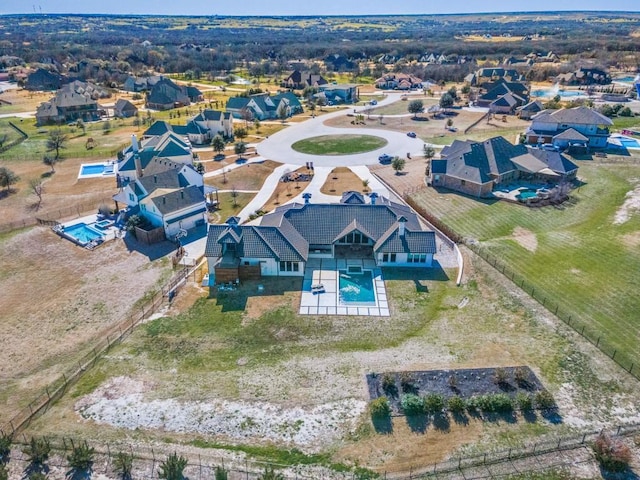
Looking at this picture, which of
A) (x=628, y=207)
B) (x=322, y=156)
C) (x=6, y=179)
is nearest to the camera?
(x=628, y=207)

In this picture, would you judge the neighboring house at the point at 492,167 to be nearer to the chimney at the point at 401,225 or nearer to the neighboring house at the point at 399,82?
the chimney at the point at 401,225

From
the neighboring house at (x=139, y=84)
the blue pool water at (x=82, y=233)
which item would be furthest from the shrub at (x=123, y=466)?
the neighboring house at (x=139, y=84)

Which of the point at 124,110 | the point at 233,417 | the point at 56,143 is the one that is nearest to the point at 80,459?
the point at 233,417

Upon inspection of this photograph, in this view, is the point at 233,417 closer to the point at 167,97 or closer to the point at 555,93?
the point at 167,97

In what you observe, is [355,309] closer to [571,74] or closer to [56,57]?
[571,74]

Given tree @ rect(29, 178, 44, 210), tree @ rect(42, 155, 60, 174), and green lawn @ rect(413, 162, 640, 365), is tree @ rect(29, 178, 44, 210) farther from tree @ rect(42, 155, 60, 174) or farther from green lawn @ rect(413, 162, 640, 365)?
green lawn @ rect(413, 162, 640, 365)

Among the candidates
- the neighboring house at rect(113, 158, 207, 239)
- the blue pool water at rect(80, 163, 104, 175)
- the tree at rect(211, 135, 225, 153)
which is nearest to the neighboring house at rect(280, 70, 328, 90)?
the tree at rect(211, 135, 225, 153)

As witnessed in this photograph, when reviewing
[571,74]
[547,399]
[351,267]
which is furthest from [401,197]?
[571,74]
